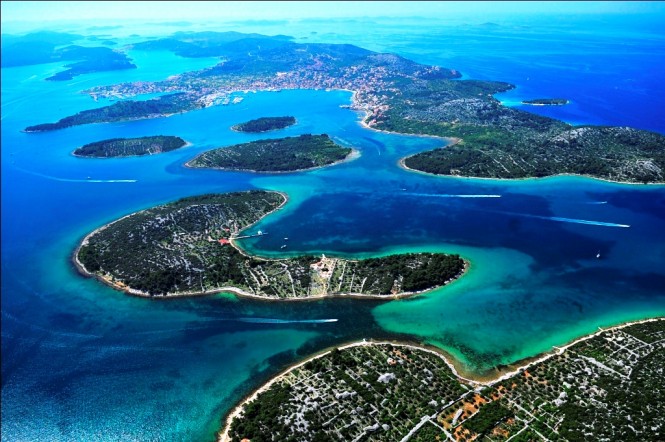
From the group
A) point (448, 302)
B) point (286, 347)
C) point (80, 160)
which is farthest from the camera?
point (80, 160)

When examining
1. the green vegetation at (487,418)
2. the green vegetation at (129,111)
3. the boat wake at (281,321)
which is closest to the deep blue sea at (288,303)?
the boat wake at (281,321)

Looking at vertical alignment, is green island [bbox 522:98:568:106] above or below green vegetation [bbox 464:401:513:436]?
above

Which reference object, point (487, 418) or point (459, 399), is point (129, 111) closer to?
point (459, 399)

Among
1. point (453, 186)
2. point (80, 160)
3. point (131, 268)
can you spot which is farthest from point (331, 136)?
point (131, 268)

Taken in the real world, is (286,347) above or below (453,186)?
below

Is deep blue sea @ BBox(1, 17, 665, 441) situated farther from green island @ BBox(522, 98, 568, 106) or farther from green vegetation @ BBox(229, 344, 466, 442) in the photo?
green island @ BBox(522, 98, 568, 106)

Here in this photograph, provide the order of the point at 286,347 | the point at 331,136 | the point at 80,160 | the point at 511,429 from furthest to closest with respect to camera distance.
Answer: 1. the point at 331,136
2. the point at 80,160
3. the point at 286,347
4. the point at 511,429

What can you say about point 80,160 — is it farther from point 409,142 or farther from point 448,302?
point 448,302

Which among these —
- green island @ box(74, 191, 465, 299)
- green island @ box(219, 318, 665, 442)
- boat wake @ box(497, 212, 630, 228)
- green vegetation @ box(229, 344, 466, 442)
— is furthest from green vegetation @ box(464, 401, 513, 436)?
boat wake @ box(497, 212, 630, 228)
